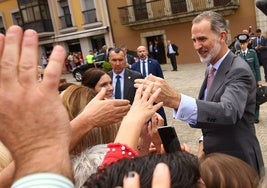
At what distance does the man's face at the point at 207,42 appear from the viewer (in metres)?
2.33

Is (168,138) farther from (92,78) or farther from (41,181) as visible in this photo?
(92,78)

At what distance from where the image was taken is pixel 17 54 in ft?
2.57

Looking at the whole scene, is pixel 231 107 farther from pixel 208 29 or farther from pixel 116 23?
pixel 116 23

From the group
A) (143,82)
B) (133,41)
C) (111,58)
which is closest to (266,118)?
(111,58)

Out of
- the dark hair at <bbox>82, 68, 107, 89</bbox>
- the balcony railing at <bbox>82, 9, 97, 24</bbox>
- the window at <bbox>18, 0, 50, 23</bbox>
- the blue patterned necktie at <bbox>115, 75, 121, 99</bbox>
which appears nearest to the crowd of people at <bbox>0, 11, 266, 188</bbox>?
the dark hair at <bbox>82, 68, 107, 89</bbox>

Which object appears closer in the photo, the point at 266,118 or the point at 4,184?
the point at 4,184

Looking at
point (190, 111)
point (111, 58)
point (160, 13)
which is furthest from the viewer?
point (160, 13)

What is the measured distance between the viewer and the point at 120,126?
142cm

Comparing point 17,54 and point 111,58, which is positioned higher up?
point 17,54

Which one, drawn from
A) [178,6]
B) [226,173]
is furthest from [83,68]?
[226,173]

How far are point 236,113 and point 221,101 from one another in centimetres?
9

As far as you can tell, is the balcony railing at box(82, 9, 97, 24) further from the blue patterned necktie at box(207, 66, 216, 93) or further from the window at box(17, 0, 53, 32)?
the blue patterned necktie at box(207, 66, 216, 93)

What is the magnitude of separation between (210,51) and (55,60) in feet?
5.45

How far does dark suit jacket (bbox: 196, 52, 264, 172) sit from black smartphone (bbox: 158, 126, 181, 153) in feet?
0.48
